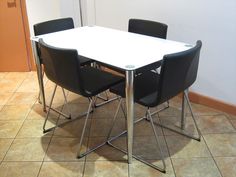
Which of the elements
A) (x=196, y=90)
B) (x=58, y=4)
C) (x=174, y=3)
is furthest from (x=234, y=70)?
(x=58, y=4)

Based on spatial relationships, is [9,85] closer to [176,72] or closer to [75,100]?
[75,100]

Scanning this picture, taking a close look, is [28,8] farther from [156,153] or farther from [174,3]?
[156,153]

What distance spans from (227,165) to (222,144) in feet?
0.84

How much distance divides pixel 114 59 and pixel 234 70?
4.11 feet

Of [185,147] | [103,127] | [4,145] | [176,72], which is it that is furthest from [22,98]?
[176,72]

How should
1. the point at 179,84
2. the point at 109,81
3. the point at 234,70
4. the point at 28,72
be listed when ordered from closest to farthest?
the point at 179,84 < the point at 109,81 < the point at 234,70 < the point at 28,72

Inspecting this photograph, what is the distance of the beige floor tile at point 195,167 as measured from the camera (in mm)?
2053

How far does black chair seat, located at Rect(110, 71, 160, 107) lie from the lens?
200 centimetres

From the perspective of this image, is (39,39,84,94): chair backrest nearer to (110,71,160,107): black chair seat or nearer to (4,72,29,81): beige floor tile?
(110,71,160,107): black chair seat

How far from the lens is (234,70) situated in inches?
104

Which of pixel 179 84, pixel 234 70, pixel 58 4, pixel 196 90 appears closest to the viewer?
pixel 179 84

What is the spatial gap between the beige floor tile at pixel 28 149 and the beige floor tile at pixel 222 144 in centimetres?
132

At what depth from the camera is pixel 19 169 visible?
6.97ft

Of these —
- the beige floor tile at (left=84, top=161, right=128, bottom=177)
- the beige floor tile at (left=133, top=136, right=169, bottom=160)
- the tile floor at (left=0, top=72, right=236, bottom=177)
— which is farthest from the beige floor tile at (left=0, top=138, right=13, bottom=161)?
the beige floor tile at (left=133, top=136, right=169, bottom=160)
